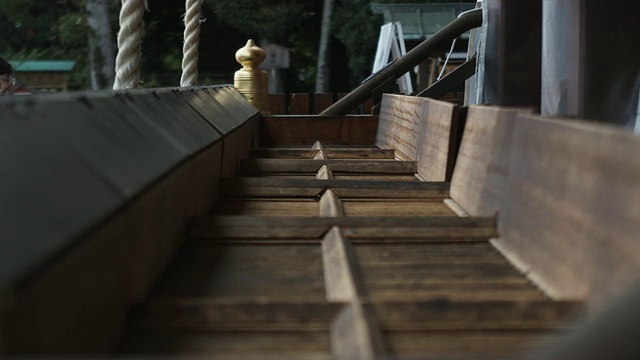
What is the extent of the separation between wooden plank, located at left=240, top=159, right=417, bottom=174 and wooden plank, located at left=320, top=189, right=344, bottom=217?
2.24 feet

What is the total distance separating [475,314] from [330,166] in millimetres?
2132

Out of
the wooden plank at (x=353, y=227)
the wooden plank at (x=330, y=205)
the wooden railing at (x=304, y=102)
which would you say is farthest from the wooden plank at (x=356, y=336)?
the wooden railing at (x=304, y=102)

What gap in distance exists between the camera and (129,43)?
2.99 m

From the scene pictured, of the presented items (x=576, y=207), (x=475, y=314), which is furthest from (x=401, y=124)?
(x=475, y=314)

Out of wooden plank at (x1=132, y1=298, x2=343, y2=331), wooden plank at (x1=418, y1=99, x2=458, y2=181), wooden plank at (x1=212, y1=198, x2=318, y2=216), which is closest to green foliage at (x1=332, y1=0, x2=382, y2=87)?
wooden plank at (x1=418, y1=99, x2=458, y2=181)

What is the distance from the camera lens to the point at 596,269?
124cm

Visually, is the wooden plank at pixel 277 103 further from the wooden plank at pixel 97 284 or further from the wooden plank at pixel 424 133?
the wooden plank at pixel 97 284

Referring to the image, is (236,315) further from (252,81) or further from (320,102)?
(320,102)

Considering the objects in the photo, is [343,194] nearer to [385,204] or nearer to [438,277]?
[385,204]

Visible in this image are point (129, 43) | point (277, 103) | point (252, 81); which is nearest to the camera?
point (129, 43)

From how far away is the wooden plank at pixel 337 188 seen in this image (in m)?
2.59

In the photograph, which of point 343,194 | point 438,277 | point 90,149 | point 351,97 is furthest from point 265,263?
point 351,97

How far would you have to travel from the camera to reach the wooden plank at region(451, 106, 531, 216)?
6.30 feet

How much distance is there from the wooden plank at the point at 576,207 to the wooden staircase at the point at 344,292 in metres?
0.06
